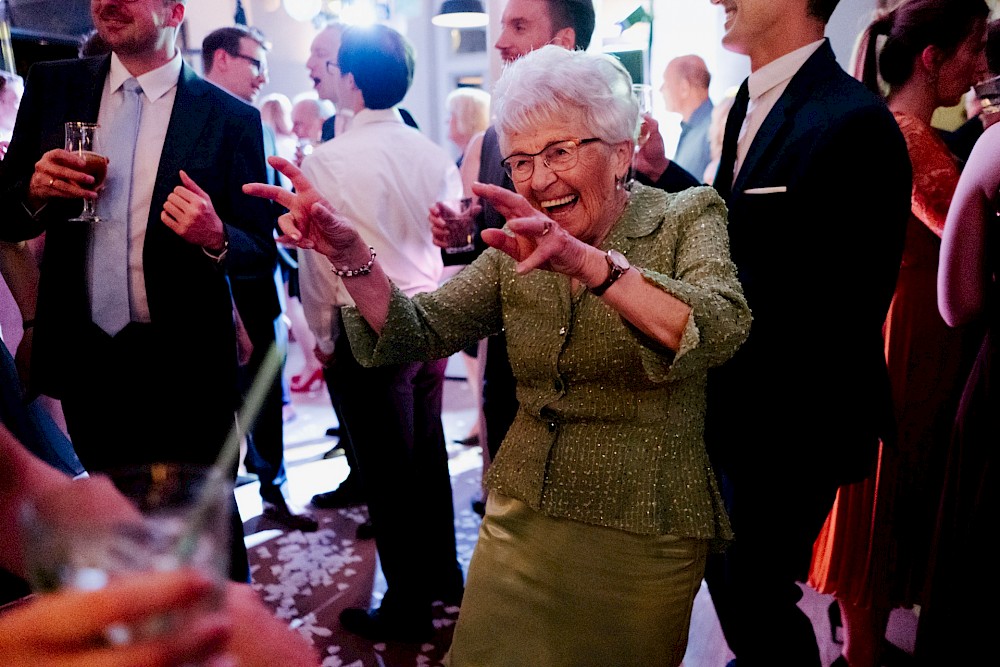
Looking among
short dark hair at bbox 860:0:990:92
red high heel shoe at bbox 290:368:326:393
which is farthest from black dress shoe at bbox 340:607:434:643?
red high heel shoe at bbox 290:368:326:393

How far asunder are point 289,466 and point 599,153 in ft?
10.4

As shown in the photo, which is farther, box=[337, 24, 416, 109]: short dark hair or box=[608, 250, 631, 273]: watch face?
box=[337, 24, 416, 109]: short dark hair

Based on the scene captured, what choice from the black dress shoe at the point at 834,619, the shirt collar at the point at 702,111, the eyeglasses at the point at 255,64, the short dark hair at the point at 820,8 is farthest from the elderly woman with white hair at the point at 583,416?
the shirt collar at the point at 702,111

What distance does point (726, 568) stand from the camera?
1677 millimetres

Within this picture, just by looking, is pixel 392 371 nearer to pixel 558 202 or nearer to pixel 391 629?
pixel 391 629

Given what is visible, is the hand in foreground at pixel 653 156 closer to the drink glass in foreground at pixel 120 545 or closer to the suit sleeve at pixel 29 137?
the suit sleeve at pixel 29 137

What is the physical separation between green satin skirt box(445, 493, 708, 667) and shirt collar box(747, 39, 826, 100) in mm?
1083

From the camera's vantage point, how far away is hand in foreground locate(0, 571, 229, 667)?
40cm

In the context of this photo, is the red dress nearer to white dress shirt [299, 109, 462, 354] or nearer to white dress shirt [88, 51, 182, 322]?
white dress shirt [299, 109, 462, 354]

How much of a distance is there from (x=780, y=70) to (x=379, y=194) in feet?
4.24

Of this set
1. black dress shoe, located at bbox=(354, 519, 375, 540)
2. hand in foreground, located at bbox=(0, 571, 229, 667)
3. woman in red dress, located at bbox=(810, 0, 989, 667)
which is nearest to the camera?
hand in foreground, located at bbox=(0, 571, 229, 667)

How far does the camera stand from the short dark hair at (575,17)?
7.69 feet

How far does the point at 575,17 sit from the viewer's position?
2.38m

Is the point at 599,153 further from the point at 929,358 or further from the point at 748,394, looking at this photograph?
the point at 929,358
